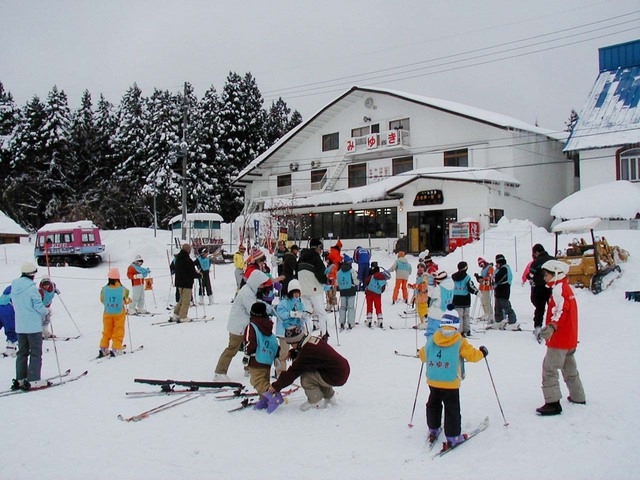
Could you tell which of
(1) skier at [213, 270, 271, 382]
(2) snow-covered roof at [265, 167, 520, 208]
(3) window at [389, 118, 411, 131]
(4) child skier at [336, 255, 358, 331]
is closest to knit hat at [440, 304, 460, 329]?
(1) skier at [213, 270, 271, 382]

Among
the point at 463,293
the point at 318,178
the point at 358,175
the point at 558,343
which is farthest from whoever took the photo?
the point at 318,178

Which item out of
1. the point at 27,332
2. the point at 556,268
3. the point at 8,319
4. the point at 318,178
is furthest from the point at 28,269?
the point at 318,178

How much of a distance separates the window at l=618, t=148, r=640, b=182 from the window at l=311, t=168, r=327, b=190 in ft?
59.1

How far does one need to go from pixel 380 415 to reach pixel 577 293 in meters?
10.3

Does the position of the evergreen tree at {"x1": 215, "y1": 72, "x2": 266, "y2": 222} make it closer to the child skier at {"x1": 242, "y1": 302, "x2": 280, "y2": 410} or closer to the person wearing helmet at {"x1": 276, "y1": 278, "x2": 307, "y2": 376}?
the person wearing helmet at {"x1": 276, "y1": 278, "x2": 307, "y2": 376}

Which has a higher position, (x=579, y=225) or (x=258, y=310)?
(x=579, y=225)

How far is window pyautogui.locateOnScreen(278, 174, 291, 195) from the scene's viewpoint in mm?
38359

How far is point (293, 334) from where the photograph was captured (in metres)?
7.03

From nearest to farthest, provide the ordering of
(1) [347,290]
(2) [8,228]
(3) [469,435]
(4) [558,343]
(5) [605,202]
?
(3) [469,435]
(4) [558,343]
(1) [347,290]
(5) [605,202]
(2) [8,228]

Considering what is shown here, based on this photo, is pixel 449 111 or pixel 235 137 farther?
pixel 235 137

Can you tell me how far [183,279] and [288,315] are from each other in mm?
6194

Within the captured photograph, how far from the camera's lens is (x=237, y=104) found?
46.2 meters

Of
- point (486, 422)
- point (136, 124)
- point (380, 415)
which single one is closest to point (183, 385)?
point (380, 415)

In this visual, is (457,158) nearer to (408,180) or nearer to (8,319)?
(408,180)
